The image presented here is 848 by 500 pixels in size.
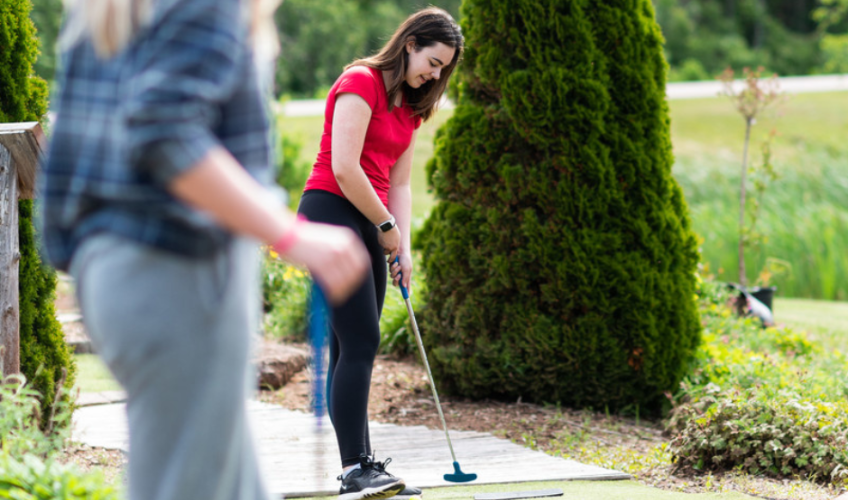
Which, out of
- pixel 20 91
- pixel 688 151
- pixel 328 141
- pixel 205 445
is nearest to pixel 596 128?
pixel 328 141

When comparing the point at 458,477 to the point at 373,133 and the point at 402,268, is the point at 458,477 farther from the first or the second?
the point at 373,133

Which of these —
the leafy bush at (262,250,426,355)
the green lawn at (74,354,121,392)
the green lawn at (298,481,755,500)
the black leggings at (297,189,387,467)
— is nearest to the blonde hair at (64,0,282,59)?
the black leggings at (297,189,387,467)

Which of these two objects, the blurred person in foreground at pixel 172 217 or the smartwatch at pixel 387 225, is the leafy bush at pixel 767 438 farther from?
the blurred person in foreground at pixel 172 217

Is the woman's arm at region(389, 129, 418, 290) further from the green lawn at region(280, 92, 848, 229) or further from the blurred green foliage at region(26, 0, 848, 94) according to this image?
the blurred green foliage at region(26, 0, 848, 94)

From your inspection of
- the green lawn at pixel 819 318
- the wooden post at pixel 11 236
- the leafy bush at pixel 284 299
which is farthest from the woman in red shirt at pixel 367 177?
the green lawn at pixel 819 318

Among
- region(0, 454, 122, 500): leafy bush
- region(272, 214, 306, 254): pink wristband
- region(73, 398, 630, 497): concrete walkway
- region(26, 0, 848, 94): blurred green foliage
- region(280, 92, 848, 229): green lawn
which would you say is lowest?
region(73, 398, 630, 497): concrete walkway

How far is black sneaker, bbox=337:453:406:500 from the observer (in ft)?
10.3

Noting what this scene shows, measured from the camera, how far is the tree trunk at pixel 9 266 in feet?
10.9

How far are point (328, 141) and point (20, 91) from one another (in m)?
1.46

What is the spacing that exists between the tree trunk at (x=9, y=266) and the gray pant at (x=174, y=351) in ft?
7.05

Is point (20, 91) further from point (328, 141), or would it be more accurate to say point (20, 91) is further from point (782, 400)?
point (782, 400)

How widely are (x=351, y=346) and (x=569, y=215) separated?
6.89ft

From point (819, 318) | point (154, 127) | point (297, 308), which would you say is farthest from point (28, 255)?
point (819, 318)

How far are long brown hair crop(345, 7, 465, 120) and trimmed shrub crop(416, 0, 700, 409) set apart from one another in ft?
5.35
